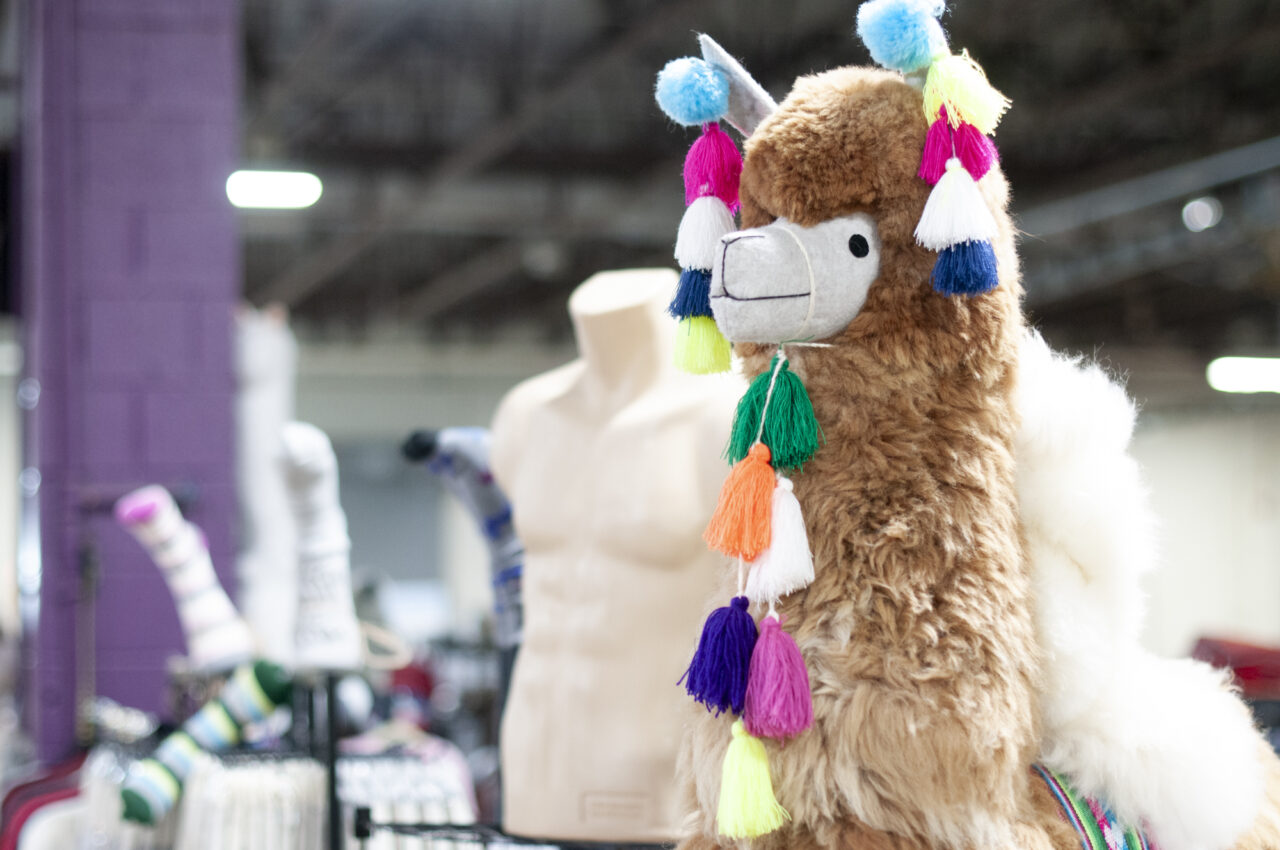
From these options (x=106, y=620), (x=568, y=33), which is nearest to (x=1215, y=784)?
(x=106, y=620)

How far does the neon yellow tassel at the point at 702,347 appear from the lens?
3.53 ft

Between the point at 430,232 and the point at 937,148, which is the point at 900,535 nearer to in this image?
the point at 937,148

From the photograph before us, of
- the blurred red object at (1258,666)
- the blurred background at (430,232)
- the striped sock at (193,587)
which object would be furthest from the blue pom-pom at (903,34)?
the blurred red object at (1258,666)

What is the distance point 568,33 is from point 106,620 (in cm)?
362

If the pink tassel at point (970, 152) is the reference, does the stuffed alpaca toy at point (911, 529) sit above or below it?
below

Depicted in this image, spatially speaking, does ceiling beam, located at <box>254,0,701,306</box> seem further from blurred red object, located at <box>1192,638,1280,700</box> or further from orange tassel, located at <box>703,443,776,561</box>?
orange tassel, located at <box>703,443,776,561</box>

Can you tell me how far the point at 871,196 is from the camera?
99cm

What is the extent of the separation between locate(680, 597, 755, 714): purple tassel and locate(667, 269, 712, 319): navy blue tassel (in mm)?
253

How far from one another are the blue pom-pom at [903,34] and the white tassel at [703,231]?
7.3 inches

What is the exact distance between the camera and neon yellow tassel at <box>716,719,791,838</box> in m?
0.90

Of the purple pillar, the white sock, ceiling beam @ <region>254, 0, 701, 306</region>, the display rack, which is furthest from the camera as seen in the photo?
ceiling beam @ <region>254, 0, 701, 306</region>

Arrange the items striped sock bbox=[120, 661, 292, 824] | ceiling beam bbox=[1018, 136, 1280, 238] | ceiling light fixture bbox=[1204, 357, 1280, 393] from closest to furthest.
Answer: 1. striped sock bbox=[120, 661, 292, 824]
2. ceiling beam bbox=[1018, 136, 1280, 238]
3. ceiling light fixture bbox=[1204, 357, 1280, 393]

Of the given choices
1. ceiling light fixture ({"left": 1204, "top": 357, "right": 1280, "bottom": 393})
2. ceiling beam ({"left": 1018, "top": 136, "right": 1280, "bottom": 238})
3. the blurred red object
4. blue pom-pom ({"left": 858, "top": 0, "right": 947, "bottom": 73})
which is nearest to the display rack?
blue pom-pom ({"left": 858, "top": 0, "right": 947, "bottom": 73})

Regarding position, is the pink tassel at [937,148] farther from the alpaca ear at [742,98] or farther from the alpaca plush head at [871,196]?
the alpaca ear at [742,98]
